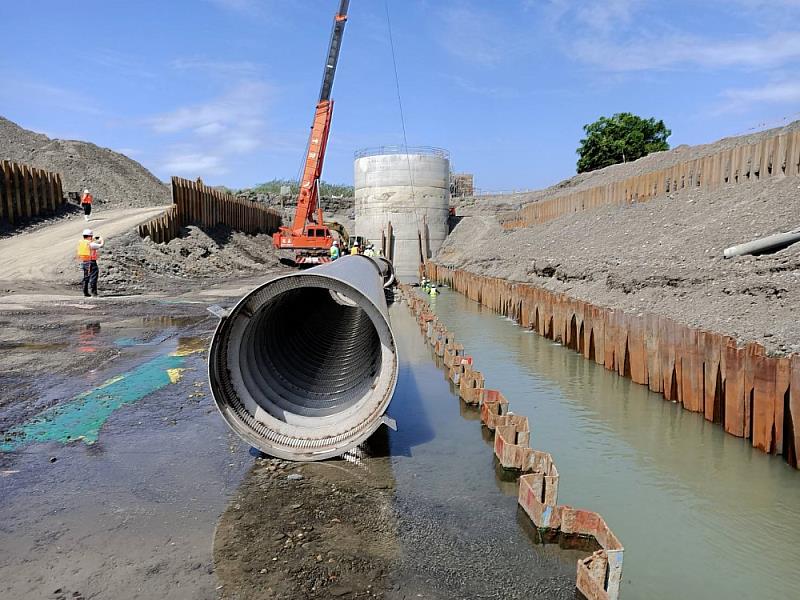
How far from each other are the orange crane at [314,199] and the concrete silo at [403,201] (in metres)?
7.46

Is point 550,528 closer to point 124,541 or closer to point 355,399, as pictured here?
point 355,399

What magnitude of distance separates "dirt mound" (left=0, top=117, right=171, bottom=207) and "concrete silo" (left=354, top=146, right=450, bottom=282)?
13705 mm

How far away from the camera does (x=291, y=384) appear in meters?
6.20

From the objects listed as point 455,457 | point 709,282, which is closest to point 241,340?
point 455,457

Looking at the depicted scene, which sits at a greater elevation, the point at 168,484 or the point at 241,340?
the point at 241,340

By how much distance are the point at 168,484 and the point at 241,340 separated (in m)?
1.34

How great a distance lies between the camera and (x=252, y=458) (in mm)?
5340

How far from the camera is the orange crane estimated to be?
2647cm

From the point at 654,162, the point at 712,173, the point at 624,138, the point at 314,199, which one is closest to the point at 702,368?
the point at 712,173

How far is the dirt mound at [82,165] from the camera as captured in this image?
35.0m

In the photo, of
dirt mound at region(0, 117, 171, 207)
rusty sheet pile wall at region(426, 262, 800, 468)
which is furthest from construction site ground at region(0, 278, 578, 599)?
dirt mound at region(0, 117, 171, 207)

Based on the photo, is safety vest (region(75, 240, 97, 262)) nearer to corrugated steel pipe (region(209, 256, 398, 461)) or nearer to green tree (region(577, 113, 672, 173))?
corrugated steel pipe (region(209, 256, 398, 461))

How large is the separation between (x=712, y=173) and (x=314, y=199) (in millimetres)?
16711

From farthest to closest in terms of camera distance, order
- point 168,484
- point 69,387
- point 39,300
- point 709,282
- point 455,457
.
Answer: point 39,300
point 709,282
point 69,387
point 455,457
point 168,484
